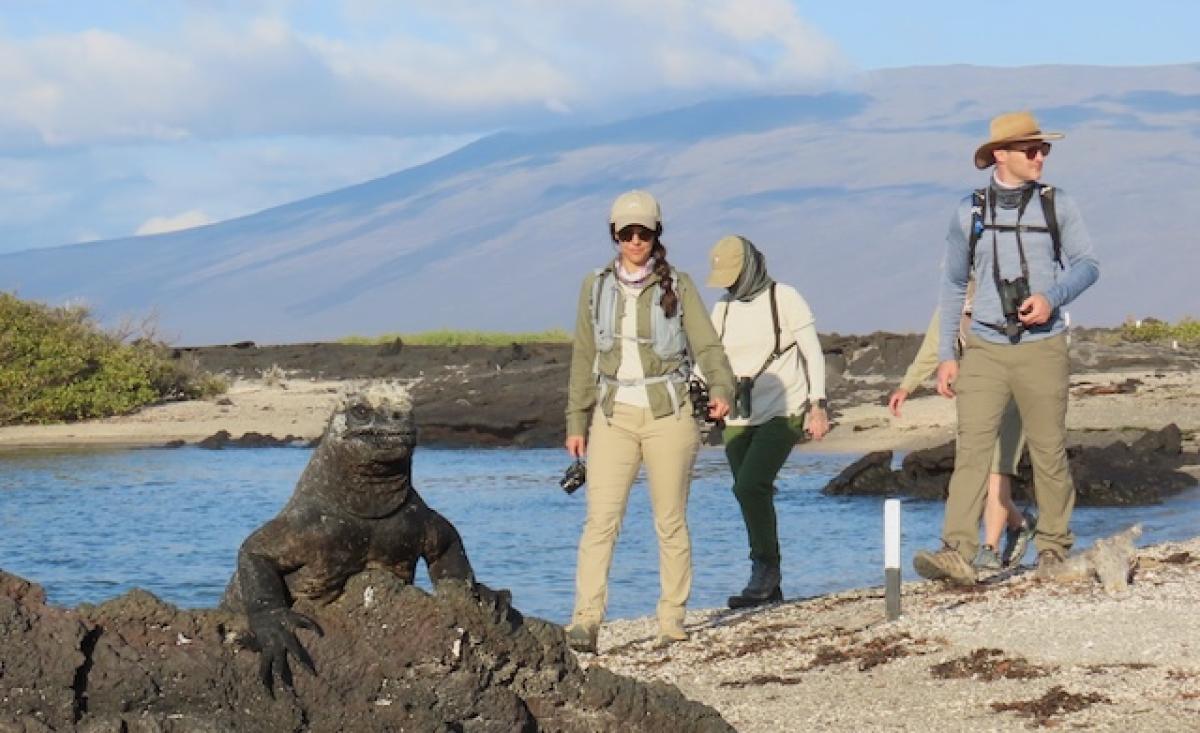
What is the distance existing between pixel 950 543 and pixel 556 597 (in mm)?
4914

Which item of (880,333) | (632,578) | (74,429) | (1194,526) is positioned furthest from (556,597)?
(880,333)

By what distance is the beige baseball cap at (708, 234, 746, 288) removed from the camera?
1054cm

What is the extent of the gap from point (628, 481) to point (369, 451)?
3788 millimetres

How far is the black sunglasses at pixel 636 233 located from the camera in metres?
8.58

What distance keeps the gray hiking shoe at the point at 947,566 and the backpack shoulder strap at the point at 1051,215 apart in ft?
5.17

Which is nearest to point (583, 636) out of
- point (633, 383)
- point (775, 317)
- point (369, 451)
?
point (633, 383)

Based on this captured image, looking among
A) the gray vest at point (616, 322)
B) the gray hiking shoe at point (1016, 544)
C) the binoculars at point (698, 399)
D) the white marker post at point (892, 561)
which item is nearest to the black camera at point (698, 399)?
Answer: the binoculars at point (698, 399)

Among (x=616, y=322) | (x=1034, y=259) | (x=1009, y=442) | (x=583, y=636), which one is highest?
(x=1034, y=259)

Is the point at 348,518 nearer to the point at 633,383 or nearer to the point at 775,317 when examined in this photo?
the point at 633,383

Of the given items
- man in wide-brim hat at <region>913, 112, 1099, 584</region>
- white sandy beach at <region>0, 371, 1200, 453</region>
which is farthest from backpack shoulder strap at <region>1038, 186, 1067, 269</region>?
white sandy beach at <region>0, 371, 1200, 453</region>

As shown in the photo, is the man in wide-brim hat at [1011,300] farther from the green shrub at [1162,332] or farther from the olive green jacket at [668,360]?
the green shrub at [1162,332]

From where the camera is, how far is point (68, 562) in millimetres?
18906

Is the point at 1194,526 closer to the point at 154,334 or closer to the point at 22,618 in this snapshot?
the point at 22,618

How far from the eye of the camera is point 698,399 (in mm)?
8898
